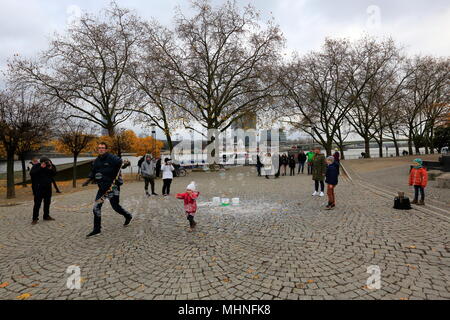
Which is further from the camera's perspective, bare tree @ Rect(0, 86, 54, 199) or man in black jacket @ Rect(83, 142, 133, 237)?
bare tree @ Rect(0, 86, 54, 199)

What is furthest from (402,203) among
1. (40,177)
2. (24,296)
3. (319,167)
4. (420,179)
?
(40,177)

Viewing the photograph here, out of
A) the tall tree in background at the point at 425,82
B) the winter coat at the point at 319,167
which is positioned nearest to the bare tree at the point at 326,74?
the tall tree in background at the point at 425,82

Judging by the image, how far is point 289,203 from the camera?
821 cm

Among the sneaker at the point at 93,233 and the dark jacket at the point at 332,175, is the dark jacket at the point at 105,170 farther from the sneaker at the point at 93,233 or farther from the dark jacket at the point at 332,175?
the dark jacket at the point at 332,175

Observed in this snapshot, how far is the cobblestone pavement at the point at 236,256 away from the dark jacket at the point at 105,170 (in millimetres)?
1239

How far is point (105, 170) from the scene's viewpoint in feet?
17.4

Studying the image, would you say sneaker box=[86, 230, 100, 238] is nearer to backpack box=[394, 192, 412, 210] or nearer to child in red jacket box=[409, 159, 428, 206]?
backpack box=[394, 192, 412, 210]

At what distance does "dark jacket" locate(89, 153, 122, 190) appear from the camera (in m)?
5.27

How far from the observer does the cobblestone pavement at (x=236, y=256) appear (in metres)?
2.97

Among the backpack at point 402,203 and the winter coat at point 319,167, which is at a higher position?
the winter coat at point 319,167

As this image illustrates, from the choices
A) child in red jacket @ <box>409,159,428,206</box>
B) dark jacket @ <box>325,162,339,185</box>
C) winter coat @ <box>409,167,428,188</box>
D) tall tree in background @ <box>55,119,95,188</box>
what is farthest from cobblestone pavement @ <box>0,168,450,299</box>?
tall tree in background @ <box>55,119,95,188</box>

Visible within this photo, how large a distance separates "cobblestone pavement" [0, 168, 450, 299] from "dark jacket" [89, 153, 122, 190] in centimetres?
124
